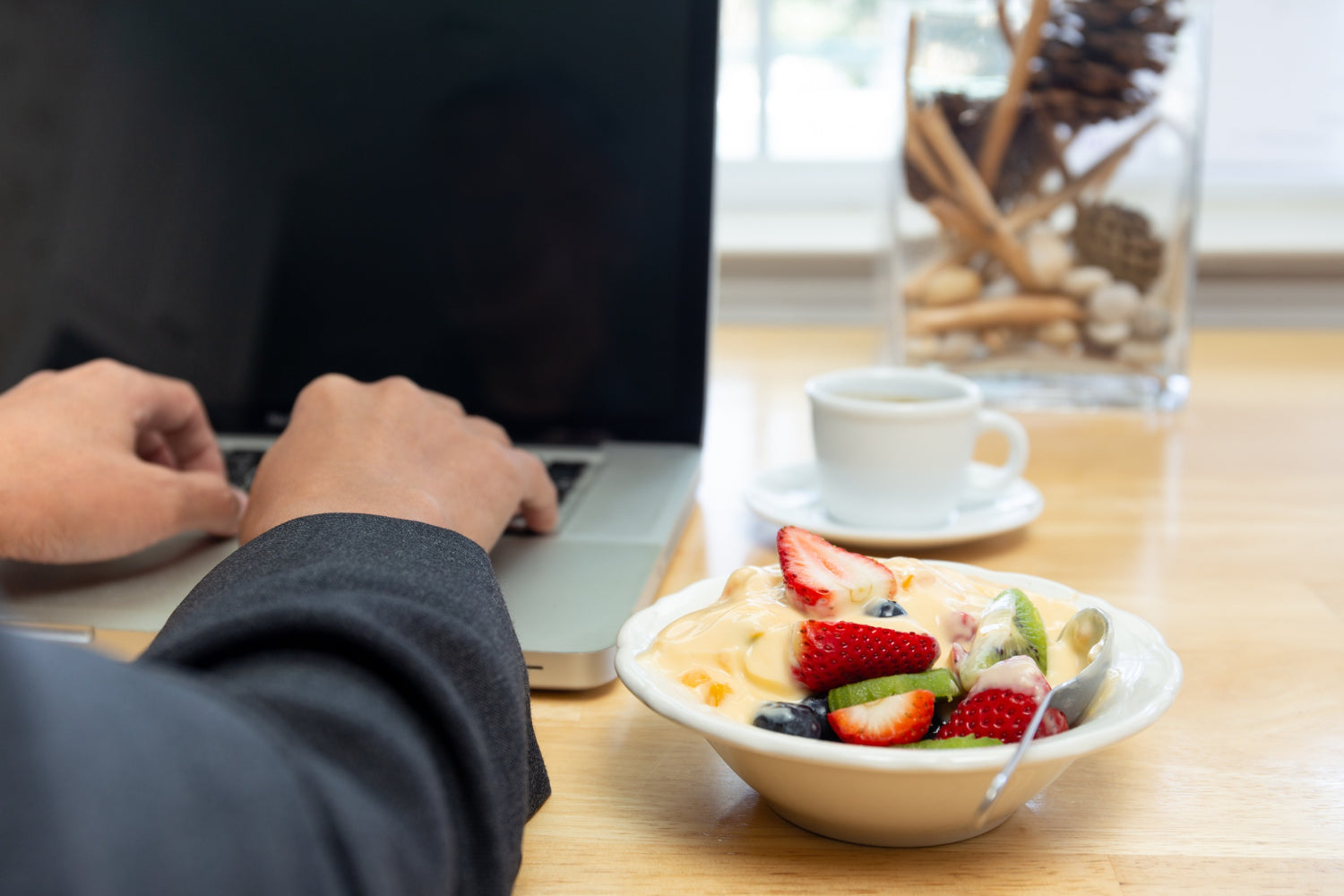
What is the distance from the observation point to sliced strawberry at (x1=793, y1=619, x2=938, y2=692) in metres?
0.38

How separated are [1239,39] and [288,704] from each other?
1.60 meters

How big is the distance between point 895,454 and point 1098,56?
1.59 ft

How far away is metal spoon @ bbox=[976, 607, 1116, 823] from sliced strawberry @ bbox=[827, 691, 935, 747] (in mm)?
28

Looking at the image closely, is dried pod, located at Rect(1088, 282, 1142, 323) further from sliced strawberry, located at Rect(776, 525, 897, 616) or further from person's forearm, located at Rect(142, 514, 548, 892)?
person's forearm, located at Rect(142, 514, 548, 892)

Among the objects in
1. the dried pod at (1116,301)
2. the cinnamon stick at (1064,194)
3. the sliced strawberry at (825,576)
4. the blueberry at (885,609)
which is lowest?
the blueberry at (885,609)

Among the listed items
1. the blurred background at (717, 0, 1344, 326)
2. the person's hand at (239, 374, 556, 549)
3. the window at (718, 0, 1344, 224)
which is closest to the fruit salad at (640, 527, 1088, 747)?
the person's hand at (239, 374, 556, 549)

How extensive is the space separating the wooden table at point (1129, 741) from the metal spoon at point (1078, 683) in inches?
1.9

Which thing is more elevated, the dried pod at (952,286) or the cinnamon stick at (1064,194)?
the cinnamon stick at (1064,194)

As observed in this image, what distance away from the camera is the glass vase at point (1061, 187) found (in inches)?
38.3

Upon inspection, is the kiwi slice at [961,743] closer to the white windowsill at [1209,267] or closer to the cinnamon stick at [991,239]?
the cinnamon stick at [991,239]

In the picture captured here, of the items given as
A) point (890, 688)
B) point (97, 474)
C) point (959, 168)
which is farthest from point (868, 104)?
point (890, 688)

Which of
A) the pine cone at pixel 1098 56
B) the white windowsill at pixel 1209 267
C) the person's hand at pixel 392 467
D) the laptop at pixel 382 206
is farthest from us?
the white windowsill at pixel 1209 267

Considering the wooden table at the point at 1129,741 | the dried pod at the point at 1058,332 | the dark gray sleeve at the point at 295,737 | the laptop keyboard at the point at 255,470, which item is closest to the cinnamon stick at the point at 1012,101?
the dried pod at the point at 1058,332

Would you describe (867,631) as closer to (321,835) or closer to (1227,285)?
(321,835)
